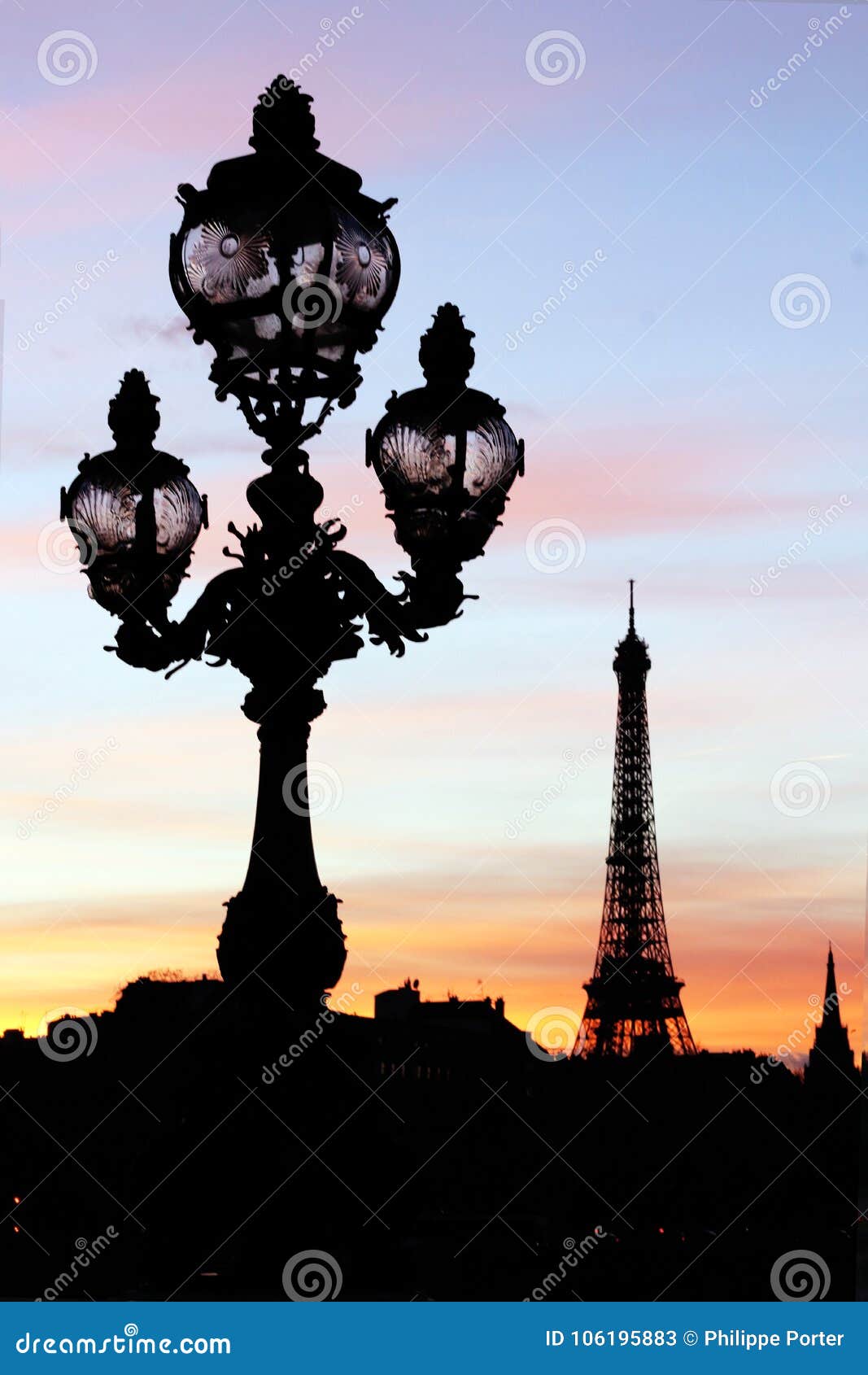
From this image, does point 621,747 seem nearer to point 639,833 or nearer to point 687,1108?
point 639,833

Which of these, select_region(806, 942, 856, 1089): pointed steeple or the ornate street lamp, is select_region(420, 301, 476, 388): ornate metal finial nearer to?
the ornate street lamp

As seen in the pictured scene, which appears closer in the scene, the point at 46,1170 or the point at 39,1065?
the point at 46,1170

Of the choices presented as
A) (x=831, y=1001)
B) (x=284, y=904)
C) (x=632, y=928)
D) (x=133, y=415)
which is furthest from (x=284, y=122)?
(x=831, y=1001)

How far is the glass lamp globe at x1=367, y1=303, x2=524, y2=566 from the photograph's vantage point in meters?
8.40

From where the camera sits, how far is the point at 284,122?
8.29 metres

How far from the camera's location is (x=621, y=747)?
82000 mm

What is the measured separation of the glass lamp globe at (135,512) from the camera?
8.43 m

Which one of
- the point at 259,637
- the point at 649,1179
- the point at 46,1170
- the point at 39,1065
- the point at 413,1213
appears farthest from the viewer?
the point at 649,1179

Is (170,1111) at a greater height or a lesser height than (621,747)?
lesser

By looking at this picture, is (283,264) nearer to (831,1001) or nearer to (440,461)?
(440,461)

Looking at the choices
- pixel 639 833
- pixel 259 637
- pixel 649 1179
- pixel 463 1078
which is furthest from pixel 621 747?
pixel 259 637

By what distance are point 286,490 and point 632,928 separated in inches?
3070

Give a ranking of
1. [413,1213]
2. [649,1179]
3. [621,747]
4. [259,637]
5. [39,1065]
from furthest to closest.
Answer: [621,747], [649,1179], [39,1065], [259,637], [413,1213]
